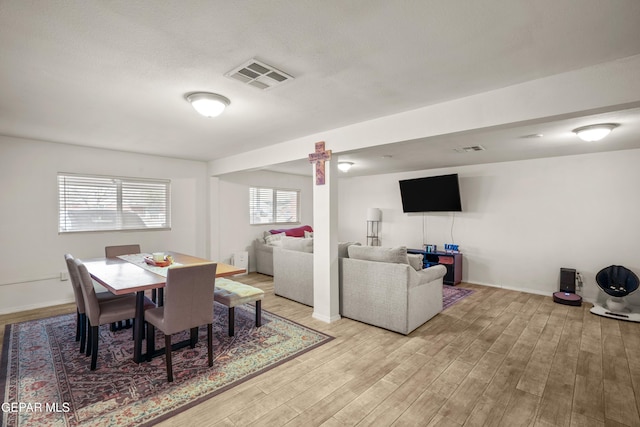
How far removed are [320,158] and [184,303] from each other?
2308mm

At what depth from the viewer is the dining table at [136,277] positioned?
2.55 metres

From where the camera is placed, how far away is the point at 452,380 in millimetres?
2492

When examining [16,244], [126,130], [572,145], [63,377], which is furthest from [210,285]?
[572,145]

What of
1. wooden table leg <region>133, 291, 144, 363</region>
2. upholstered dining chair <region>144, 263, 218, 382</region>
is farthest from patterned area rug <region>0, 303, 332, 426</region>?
upholstered dining chair <region>144, 263, 218, 382</region>

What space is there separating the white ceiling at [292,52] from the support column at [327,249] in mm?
877

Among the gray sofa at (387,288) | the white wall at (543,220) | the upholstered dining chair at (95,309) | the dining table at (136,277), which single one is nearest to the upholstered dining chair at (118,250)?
the dining table at (136,277)

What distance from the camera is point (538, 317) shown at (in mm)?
4059

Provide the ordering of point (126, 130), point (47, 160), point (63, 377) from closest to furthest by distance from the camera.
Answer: point (63, 377), point (126, 130), point (47, 160)

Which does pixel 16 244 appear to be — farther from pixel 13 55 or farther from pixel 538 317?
pixel 538 317

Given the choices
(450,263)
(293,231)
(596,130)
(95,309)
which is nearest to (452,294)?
(450,263)

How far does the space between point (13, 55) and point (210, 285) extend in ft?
6.89

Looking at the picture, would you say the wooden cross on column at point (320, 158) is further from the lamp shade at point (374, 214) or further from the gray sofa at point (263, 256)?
the lamp shade at point (374, 214)

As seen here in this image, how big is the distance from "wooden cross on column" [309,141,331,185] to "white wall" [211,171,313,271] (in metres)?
3.05

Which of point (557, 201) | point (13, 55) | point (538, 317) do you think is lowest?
point (538, 317)
